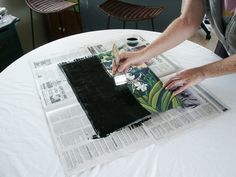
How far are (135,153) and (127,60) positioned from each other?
447mm

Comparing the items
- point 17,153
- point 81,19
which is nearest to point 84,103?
point 17,153

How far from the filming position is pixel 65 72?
1091 mm

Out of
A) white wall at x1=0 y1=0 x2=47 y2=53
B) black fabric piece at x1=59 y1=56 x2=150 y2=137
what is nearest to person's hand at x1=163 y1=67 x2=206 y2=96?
black fabric piece at x1=59 y1=56 x2=150 y2=137

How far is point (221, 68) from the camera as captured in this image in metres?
0.93

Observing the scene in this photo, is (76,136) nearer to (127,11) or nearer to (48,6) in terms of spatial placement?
(127,11)

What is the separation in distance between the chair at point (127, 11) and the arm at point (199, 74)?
1.18 meters

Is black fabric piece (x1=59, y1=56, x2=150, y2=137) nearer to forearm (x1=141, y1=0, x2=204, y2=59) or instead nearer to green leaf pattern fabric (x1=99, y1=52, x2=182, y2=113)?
green leaf pattern fabric (x1=99, y1=52, x2=182, y2=113)

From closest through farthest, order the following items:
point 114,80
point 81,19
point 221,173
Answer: point 221,173 → point 114,80 → point 81,19

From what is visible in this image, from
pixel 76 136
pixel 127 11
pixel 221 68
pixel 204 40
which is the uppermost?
pixel 221 68

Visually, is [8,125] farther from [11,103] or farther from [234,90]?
[234,90]

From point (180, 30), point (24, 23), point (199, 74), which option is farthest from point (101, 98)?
point (24, 23)

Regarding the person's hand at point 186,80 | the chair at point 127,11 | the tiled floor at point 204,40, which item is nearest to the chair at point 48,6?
the chair at point 127,11

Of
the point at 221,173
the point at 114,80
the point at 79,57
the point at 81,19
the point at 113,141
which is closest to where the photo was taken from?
the point at 221,173

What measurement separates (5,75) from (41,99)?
0.86 ft
